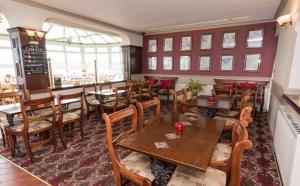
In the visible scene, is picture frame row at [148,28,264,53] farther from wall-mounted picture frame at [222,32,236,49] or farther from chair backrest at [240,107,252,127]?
chair backrest at [240,107,252,127]

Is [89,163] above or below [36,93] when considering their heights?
below

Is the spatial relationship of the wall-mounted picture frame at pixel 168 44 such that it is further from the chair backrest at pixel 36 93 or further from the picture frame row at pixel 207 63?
the chair backrest at pixel 36 93

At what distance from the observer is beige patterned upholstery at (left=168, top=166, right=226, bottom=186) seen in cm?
130

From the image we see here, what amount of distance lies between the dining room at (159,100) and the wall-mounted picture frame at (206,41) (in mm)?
46

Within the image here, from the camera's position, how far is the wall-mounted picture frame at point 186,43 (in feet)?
20.8

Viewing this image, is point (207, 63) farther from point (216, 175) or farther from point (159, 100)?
point (216, 175)

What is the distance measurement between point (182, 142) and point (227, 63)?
17.0 ft

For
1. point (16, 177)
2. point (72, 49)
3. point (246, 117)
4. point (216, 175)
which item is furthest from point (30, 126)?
point (72, 49)

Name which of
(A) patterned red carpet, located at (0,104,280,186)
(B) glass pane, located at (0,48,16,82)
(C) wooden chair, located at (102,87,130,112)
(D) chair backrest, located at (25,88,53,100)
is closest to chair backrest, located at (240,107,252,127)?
(A) patterned red carpet, located at (0,104,280,186)

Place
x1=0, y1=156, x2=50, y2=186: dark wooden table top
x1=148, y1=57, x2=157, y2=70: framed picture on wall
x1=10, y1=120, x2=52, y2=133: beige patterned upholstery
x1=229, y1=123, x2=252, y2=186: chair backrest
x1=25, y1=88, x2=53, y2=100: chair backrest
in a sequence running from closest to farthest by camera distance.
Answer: x1=229, y1=123, x2=252, y2=186: chair backrest < x1=0, y1=156, x2=50, y2=186: dark wooden table top < x1=10, y1=120, x2=52, y2=133: beige patterned upholstery < x1=25, y1=88, x2=53, y2=100: chair backrest < x1=148, y1=57, x2=157, y2=70: framed picture on wall

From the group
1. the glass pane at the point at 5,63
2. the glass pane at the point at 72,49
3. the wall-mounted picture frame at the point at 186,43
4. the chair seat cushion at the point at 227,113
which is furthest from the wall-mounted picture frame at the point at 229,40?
the glass pane at the point at 5,63

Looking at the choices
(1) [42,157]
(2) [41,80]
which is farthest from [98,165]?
(2) [41,80]

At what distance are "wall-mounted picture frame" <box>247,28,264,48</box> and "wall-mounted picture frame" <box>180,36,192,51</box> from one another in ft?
6.43

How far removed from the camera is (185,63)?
6566mm
